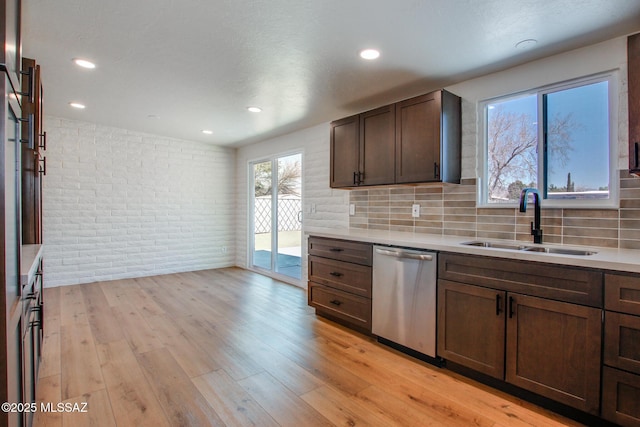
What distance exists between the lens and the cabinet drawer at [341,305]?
2885 mm

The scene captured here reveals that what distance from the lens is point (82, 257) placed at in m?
4.75

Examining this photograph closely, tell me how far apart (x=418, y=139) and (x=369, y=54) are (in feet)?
2.68

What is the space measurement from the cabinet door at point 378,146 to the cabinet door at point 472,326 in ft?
3.92

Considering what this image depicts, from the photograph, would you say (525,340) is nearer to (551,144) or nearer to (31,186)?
(551,144)

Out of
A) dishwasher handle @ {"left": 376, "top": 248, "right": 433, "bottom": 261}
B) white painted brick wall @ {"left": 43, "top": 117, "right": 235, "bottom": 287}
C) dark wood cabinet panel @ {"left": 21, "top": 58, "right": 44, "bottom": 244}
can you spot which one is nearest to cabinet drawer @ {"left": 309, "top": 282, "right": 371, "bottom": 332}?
Result: dishwasher handle @ {"left": 376, "top": 248, "right": 433, "bottom": 261}

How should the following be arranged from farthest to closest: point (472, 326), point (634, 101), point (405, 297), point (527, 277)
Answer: point (405, 297)
point (472, 326)
point (527, 277)
point (634, 101)

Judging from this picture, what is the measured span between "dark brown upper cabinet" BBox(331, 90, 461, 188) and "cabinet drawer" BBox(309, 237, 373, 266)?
2.12 feet

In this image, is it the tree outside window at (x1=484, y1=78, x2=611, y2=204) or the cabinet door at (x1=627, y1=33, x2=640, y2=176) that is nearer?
the cabinet door at (x1=627, y1=33, x2=640, y2=176)

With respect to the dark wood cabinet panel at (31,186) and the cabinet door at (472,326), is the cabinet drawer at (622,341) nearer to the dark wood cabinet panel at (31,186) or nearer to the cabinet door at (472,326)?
the cabinet door at (472,326)

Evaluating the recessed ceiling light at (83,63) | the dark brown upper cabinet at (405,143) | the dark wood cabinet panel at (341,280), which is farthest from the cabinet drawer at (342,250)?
the recessed ceiling light at (83,63)

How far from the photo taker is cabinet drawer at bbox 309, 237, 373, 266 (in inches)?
113

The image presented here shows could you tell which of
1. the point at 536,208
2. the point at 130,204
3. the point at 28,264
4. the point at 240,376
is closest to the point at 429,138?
the point at 536,208

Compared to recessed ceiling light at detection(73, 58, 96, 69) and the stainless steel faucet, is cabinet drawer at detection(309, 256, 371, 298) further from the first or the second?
recessed ceiling light at detection(73, 58, 96, 69)

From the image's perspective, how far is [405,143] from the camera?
115 inches
